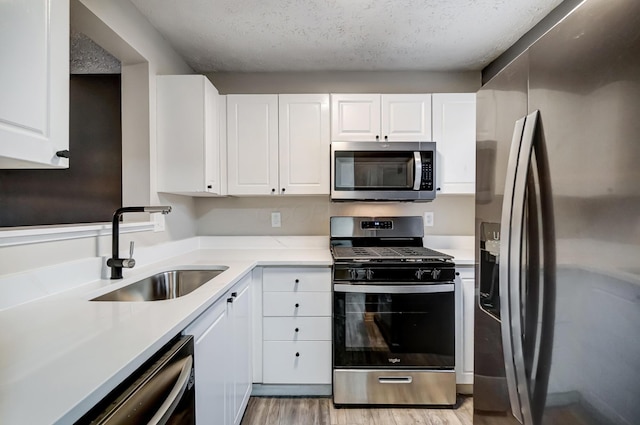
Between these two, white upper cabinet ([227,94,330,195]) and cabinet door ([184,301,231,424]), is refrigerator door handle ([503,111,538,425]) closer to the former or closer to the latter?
cabinet door ([184,301,231,424])

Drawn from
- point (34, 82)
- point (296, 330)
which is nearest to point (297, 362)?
point (296, 330)

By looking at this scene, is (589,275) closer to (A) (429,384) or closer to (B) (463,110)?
(A) (429,384)

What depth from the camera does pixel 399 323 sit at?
191 cm

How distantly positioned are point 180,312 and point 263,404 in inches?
54.0

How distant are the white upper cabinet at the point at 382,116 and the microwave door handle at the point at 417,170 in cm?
21

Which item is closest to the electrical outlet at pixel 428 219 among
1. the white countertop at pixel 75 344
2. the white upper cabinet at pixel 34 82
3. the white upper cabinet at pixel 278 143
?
the white upper cabinet at pixel 278 143

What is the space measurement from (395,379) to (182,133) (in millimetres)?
2070

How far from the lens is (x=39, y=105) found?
88 centimetres

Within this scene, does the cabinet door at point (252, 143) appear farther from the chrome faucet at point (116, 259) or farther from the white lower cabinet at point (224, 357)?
the chrome faucet at point (116, 259)

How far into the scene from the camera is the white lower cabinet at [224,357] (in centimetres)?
110

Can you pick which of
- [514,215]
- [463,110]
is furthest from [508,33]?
[514,215]

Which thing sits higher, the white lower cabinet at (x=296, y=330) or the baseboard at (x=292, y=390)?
the white lower cabinet at (x=296, y=330)

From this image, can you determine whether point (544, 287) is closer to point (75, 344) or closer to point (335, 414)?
point (75, 344)

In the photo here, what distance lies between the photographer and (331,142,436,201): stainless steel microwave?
220cm
